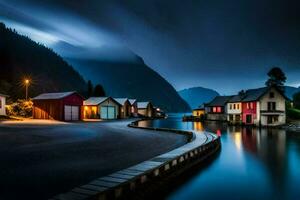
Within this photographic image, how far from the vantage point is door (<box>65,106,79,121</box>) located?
2071 inches

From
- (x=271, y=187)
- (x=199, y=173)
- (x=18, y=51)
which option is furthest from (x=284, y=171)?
(x=18, y=51)

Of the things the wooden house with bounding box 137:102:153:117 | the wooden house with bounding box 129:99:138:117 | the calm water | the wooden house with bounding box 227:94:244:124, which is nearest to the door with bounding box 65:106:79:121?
the wooden house with bounding box 129:99:138:117

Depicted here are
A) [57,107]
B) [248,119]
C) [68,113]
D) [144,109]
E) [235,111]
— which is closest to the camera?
[57,107]

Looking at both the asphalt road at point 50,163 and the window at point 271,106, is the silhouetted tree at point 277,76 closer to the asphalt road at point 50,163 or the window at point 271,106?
the window at point 271,106

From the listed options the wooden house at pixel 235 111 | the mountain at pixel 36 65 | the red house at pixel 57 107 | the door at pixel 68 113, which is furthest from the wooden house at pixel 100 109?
the mountain at pixel 36 65

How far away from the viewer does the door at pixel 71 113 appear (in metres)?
52.6

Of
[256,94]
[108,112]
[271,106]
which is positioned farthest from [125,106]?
[271,106]

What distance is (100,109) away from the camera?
2685 inches

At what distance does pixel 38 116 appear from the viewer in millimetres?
53500

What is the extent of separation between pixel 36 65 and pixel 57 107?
128435mm

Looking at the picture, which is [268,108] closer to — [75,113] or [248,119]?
[248,119]

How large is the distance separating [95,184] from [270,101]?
57570 millimetres

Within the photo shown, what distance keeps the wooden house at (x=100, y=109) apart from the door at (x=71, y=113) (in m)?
11.5

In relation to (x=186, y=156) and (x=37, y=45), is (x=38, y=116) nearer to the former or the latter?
(x=186, y=156)
